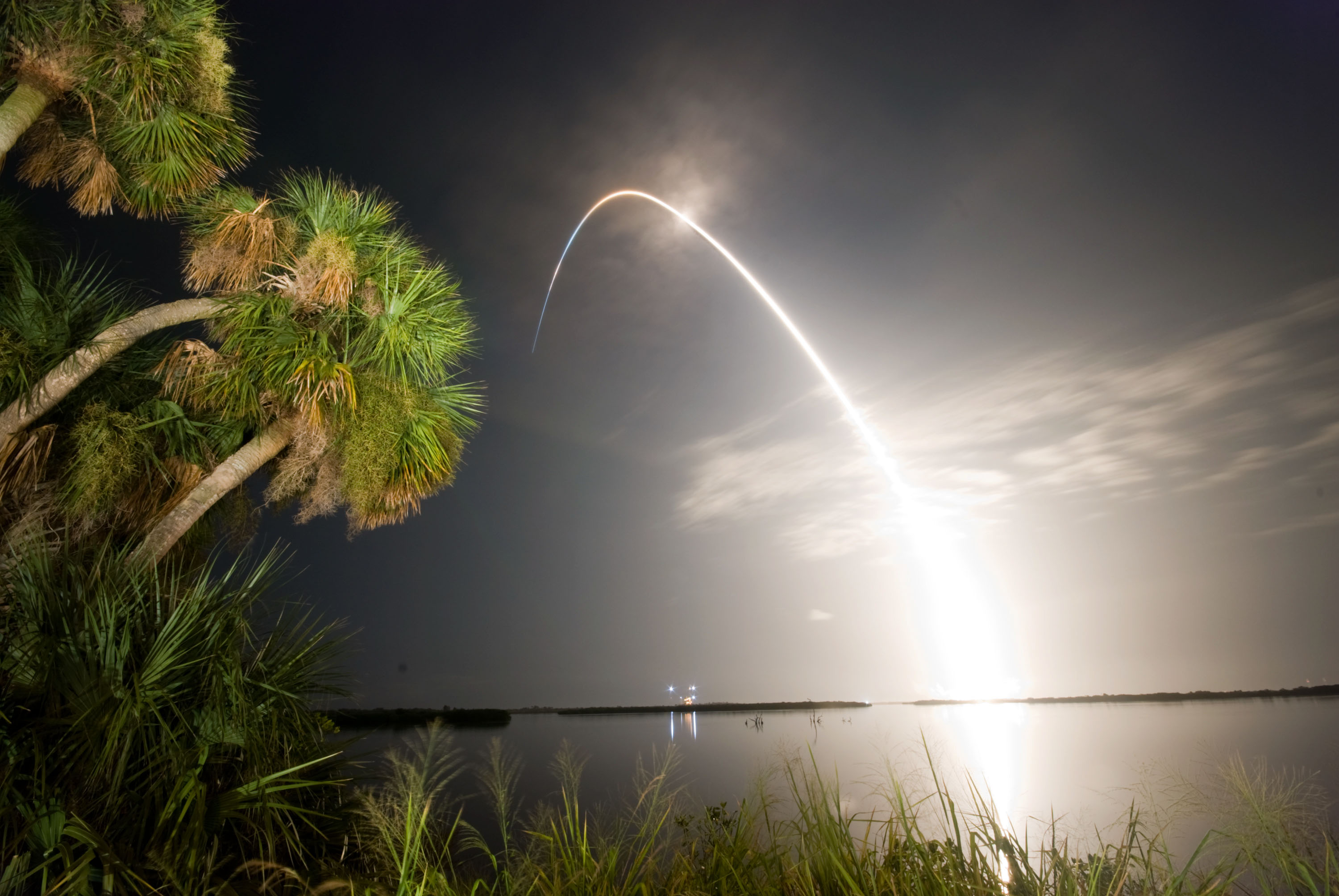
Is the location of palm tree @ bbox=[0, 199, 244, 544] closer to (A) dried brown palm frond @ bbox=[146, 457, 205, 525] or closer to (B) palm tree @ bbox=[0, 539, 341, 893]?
(A) dried brown palm frond @ bbox=[146, 457, 205, 525]

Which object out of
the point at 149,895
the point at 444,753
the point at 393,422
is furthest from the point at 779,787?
the point at 393,422

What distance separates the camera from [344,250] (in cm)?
827

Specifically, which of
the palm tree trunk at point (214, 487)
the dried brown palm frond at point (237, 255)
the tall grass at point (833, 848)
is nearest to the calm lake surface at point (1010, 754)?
the tall grass at point (833, 848)

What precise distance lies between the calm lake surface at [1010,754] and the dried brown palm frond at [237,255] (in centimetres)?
618

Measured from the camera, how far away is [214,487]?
742 cm

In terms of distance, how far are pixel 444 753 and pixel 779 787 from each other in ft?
6.82

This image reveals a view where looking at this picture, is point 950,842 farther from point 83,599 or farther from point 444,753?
point 83,599

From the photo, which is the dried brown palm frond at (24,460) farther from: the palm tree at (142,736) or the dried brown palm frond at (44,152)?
the dried brown palm frond at (44,152)

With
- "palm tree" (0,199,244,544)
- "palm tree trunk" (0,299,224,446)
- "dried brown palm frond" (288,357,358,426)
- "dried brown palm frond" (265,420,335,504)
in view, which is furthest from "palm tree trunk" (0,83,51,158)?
"dried brown palm frond" (265,420,335,504)

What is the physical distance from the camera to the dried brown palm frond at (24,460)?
21.5 ft

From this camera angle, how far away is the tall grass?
2414mm

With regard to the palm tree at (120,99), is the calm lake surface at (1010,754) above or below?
below

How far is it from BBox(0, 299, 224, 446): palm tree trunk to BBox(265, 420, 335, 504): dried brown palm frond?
1815mm

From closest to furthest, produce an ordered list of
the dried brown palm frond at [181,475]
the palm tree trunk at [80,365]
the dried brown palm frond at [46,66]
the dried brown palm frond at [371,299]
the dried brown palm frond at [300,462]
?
the palm tree trunk at [80,365] < the dried brown palm frond at [46,66] < the dried brown palm frond at [181,475] < the dried brown palm frond at [300,462] < the dried brown palm frond at [371,299]
